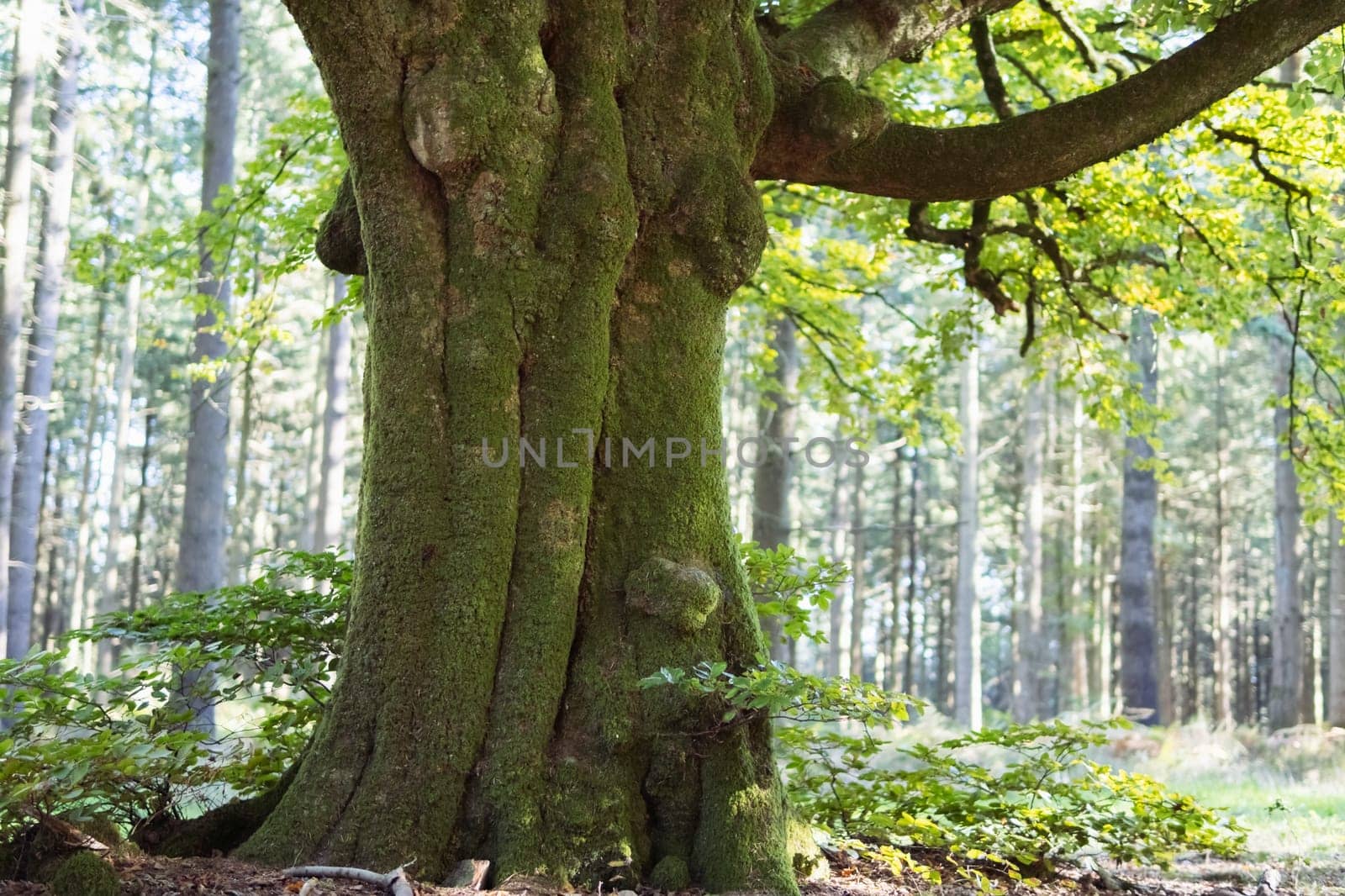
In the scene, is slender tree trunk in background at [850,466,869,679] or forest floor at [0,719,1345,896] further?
slender tree trunk in background at [850,466,869,679]

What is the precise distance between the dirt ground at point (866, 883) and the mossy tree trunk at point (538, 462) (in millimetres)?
195

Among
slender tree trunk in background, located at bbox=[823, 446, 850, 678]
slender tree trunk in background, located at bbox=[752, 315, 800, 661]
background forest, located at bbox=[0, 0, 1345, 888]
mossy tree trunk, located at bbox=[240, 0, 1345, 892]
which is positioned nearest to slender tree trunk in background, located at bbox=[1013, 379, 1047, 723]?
background forest, located at bbox=[0, 0, 1345, 888]

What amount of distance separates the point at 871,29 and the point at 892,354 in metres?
11.0

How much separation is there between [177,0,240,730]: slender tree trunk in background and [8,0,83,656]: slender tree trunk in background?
1.62 metres

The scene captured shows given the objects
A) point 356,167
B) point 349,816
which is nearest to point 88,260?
point 356,167

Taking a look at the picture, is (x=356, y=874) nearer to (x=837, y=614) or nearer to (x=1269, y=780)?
(x=1269, y=780)

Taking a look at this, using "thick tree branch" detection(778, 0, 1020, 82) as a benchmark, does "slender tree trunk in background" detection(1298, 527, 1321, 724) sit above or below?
below

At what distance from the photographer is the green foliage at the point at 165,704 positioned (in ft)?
10.1

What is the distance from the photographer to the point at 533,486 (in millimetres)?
3555

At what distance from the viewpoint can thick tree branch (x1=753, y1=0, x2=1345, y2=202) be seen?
4199 mm

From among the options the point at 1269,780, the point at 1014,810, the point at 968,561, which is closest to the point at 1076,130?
the point at 1014,810

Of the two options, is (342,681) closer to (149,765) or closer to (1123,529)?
(149,765)

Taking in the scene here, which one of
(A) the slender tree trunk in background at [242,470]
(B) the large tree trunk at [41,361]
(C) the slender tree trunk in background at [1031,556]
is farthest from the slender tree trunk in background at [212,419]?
(C) the slender tree trunk in background at [1031,556]

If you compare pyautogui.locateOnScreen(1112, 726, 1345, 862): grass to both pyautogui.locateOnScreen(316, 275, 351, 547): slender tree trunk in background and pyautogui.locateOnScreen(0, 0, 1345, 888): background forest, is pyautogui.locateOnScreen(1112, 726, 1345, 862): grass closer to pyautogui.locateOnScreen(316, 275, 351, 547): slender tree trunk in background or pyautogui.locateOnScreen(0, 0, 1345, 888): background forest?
pyautogui.locateOnScreen(0, 0, 1345, 888): background forest
